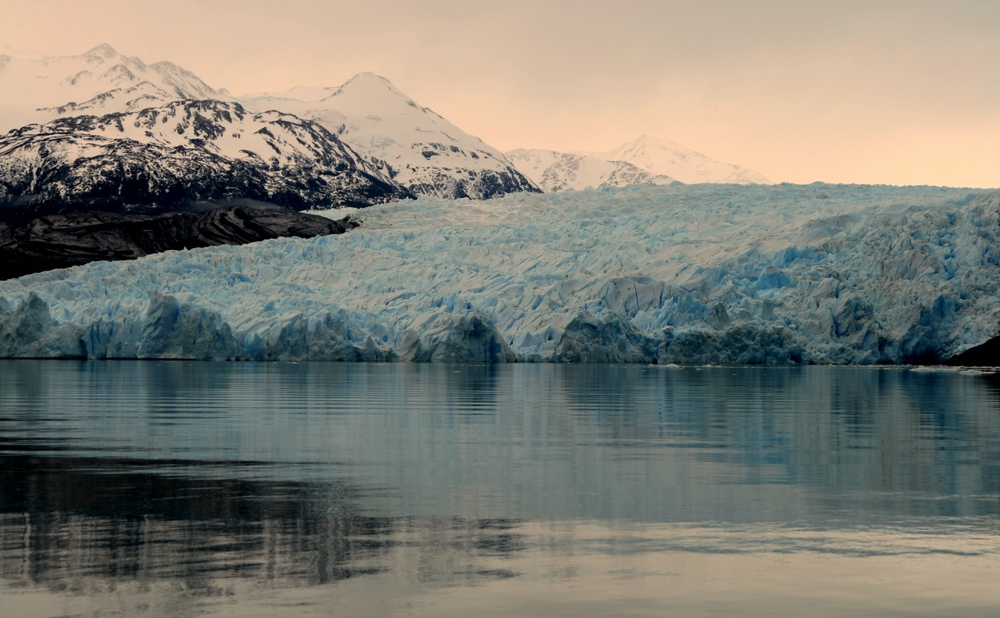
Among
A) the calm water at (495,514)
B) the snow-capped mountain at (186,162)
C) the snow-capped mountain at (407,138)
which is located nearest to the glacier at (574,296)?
the calm water at (495,514)

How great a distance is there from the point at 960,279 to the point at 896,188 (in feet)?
50.9

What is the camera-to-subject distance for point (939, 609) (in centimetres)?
427

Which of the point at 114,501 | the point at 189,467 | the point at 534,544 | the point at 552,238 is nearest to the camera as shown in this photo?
the point at 534,544

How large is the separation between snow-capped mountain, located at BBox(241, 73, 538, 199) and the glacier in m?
57.2

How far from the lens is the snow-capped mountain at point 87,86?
95188mm

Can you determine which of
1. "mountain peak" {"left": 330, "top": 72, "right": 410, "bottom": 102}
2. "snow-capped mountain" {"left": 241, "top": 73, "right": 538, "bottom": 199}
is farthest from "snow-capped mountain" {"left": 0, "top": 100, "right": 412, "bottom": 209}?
"mountain peak" {"left": 330, "top": 72, "right": 410, "bottom": 102}

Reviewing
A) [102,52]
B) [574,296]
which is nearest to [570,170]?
[102,52]

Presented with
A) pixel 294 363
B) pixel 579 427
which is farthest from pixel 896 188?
pixel 579 427

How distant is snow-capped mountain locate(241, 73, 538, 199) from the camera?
98.2 metres

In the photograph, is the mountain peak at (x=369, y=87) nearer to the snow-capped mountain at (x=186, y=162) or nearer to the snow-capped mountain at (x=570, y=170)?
the snow-capped mountain at (x=186, y=162)

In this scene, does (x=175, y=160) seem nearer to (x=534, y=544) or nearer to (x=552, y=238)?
(x=552, y=238)

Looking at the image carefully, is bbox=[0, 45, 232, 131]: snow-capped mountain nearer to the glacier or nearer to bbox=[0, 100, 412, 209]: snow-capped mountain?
bbox=[0, 100, 412, 209]: snow-capped mountain

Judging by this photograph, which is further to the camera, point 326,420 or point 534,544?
point 326,420

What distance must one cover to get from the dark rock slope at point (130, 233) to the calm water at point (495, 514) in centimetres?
3714
